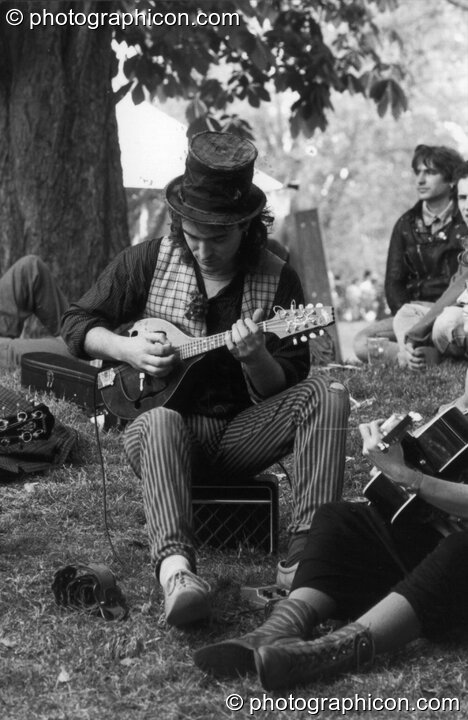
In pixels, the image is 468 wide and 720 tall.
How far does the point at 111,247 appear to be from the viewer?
28.1ft

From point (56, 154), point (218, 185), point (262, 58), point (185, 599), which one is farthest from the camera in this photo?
point (262, 58)

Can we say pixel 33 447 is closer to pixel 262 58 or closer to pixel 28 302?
pixel 28 302

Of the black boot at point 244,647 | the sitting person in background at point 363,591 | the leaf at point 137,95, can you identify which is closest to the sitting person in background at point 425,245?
the leaf at point 137,95

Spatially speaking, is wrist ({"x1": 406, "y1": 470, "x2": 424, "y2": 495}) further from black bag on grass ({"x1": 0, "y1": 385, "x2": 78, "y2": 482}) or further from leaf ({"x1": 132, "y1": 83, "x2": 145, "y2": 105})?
leaf ({"x1": 132, "y1": 83, "x2": 145, "y2": 105})

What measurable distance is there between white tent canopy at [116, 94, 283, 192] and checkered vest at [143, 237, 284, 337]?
5.10 m

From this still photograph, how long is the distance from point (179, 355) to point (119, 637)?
1.12 metres

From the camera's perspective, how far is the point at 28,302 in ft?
26.3

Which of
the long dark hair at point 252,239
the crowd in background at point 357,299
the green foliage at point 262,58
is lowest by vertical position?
the crowd in background at point 357,299

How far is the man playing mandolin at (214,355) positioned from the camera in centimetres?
405

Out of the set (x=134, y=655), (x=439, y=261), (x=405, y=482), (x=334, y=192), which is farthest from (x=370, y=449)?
(x=334, y=192)

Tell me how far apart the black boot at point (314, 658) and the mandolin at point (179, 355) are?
1174mm

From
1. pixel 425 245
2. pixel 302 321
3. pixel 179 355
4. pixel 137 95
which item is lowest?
pixel 425 245

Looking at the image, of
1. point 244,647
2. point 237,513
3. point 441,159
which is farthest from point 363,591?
point 441,159

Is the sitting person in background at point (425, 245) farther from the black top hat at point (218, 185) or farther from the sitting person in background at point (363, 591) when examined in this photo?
the sitting person in background at point (363, 591)
